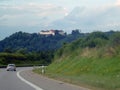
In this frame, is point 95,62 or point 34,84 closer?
point 34,84

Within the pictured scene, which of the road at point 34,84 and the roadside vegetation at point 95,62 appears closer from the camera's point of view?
the road at point 34,84

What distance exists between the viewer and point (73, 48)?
63.8 m

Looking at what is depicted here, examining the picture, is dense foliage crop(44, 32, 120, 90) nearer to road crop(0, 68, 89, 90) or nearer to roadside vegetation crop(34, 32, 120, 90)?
roadside vegetation crop(34, 32, 120, 90)

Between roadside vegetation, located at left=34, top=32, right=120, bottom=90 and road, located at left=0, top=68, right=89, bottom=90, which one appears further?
roadside vegetation, located at left=34, top=32, right=120, bottom=90

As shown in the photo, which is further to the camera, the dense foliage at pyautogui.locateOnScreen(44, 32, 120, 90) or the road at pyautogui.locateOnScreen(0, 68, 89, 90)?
the dense foliage at pyautogui.locateOnScreen(44, 32, 120, 90)

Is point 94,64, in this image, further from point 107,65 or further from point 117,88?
point 117,88

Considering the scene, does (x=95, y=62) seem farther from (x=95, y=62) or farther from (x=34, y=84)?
(x=34, y=84)

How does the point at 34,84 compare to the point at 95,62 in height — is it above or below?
below

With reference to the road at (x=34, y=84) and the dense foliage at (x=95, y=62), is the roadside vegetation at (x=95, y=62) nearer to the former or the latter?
the dense foliage at (x=95, y=62)

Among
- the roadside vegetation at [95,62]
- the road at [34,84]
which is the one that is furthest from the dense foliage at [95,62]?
the road at [34,84]

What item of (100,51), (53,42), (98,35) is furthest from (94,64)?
(53,42)

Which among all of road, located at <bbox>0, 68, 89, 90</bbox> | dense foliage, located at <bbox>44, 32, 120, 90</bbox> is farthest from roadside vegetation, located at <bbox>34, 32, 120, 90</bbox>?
road, located at <bbox>0, 68, 89, 90</bbox>

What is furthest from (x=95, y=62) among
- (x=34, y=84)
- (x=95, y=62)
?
(x=34, y=84)

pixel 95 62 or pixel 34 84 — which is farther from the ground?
pixel 95 62
